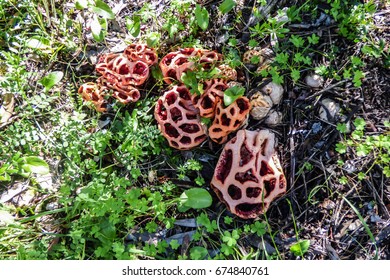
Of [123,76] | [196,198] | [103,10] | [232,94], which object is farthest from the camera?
[103,10]

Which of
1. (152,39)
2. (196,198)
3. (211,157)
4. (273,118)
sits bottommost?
(196,198)

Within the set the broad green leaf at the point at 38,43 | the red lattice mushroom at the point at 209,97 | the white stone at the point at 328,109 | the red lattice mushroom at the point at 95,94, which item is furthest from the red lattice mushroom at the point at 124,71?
the white stone at the point at 328,109

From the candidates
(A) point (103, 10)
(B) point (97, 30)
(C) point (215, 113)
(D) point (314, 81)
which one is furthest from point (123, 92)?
(D) point (314, 81)

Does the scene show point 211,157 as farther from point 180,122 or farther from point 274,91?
point 274,91

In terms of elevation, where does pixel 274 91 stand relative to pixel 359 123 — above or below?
above

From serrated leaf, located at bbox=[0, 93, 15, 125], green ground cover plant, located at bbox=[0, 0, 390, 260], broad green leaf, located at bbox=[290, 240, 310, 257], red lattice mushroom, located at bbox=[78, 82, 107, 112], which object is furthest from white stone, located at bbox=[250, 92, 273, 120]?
serrated leaf, located at bbox=[0, 93, 15, 125]

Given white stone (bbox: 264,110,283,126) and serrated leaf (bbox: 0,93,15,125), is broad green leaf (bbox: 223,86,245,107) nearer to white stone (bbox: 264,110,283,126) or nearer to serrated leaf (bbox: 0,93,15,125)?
white stone (bbox: 264,110,283,126)

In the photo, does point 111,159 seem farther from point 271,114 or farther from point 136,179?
point 271,114
